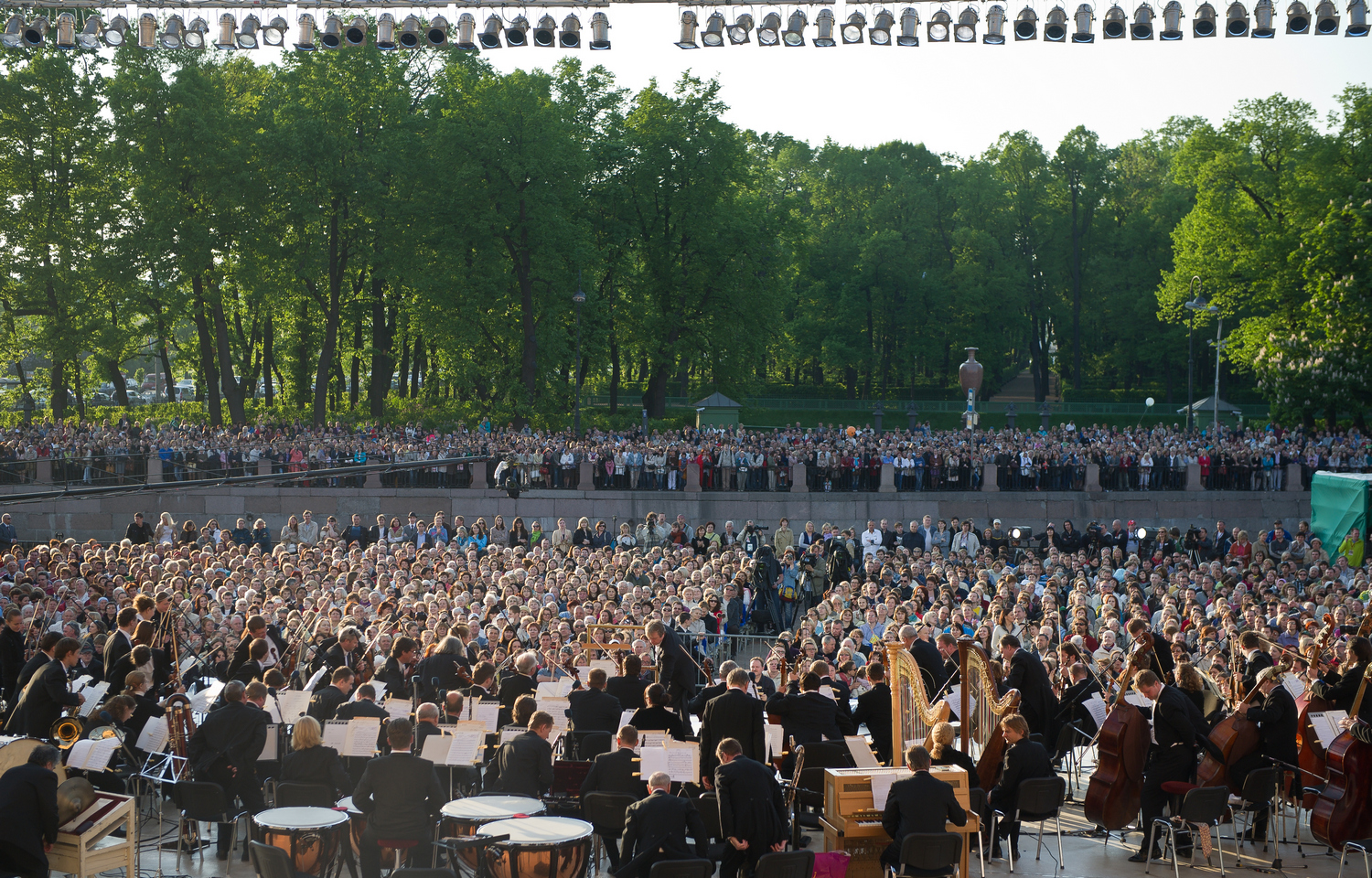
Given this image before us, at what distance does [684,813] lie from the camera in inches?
326

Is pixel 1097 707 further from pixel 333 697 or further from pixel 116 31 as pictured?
pixel 116 31

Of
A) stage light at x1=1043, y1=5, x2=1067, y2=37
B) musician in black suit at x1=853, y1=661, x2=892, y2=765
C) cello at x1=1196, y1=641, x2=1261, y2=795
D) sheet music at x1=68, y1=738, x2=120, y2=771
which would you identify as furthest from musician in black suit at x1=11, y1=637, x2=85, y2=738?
stage light at x1=1043, y1=5, x2=1067, y2=37

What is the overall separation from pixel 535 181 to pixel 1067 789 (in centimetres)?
3095

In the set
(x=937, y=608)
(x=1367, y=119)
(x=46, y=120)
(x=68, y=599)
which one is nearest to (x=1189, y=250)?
(x=1367, y=119)

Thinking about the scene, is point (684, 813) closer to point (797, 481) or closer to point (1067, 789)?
point (1067, 789)

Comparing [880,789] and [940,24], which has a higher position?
[940,24]

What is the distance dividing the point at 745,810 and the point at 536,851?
1514 millimetres

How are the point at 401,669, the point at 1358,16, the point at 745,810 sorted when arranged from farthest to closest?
the point at 1358,16
the point at 401,669
the point at 745,810

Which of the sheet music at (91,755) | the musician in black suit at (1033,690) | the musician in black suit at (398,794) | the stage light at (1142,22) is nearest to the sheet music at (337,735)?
the musician in black suit at (398,794)

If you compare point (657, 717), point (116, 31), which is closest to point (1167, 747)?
point (657, 717)

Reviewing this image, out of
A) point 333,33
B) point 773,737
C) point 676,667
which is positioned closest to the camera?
point 773,737

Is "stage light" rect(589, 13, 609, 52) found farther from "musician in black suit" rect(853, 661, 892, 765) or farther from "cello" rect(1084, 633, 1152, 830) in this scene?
"cello" rect(1084, 633, 1152, 830)

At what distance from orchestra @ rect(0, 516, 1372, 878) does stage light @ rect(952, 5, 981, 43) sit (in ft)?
23.3

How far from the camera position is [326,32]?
1556 cm
